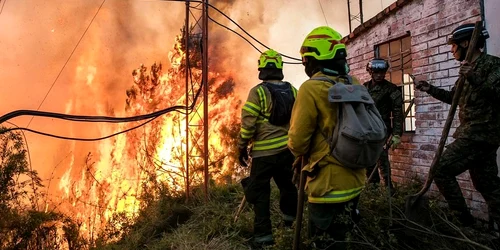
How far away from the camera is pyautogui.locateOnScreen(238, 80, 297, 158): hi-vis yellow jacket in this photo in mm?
3844

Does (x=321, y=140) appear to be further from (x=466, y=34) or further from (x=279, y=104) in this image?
(x=466, y=34)

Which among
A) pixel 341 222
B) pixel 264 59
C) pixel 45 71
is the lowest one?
pixel 341 222

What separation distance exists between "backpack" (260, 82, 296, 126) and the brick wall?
2.17 m

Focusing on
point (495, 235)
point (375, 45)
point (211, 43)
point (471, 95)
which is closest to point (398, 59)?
point (375, 45)

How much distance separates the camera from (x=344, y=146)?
236cm

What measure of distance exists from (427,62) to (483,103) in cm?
172

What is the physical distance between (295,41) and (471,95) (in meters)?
15.0

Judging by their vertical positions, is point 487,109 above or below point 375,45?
below

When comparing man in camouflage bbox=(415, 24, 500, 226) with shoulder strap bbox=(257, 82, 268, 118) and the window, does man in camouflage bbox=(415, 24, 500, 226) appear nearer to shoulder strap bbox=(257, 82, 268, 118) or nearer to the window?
shoulder strap bbox=(257, 82, 268, 118)

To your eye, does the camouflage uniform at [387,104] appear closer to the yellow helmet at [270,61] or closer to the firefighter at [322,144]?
the yellow helmet at [270,61]

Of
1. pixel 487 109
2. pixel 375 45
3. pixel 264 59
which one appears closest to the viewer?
pixel 487 109

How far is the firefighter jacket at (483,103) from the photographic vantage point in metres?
3.18

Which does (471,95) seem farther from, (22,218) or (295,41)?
(295,41)

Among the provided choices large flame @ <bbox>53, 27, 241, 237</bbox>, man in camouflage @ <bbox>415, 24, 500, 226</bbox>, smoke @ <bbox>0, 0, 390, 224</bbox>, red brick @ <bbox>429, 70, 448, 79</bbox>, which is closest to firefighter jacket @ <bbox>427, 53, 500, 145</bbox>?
man in camouflage @ <bbox>415, 24, 500, 226</bbox>
